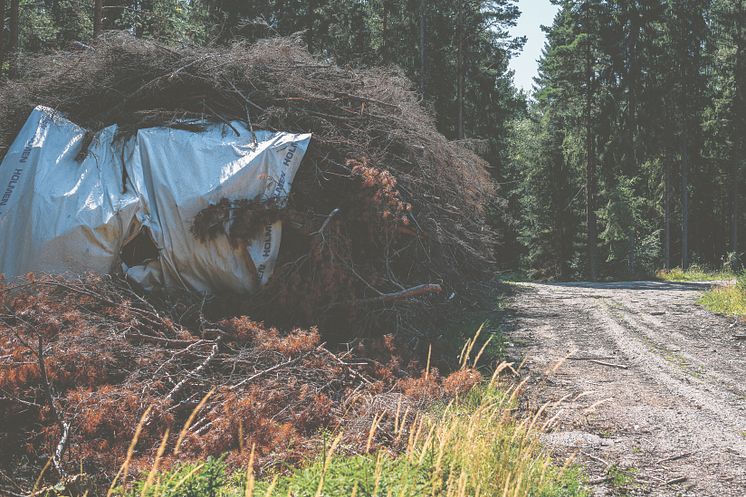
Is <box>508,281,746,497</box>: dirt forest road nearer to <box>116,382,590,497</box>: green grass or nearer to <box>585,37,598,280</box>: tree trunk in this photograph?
<box>116,382,590,497</box>: green grass

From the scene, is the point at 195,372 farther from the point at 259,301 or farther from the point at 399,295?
the point at 399,295

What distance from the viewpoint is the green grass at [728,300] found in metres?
9.36

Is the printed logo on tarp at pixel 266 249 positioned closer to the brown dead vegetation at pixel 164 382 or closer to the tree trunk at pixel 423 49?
the brown dead vegetation at pixel 164 382

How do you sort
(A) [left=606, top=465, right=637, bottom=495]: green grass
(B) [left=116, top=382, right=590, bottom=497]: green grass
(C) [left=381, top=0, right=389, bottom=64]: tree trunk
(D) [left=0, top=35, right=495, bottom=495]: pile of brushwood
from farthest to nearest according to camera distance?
(C) [left=381, top=0, right=389, bottom=64]: tree trunk
(D) [left=0, top=35, right=495, bottom=495]: pile of brushwood
(A) [left=606, top=465, right=637, bottom=495]: green grass
(B) [left=116, top=382, right=590, bottom=497]: green grass

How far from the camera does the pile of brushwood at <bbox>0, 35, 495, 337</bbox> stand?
6.58 meters

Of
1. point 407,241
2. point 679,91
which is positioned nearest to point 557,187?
point 679,91

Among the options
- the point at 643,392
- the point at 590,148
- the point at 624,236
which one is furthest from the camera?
the point at 624,236

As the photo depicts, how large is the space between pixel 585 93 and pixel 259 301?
23694 mm

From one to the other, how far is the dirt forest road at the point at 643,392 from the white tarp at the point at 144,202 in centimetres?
333

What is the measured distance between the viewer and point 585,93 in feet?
87.5

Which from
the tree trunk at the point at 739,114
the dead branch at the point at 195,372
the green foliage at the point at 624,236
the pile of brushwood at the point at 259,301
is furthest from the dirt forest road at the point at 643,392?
the tree trunk at the point at 739,114

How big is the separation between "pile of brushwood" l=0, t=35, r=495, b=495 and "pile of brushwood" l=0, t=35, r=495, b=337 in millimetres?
25

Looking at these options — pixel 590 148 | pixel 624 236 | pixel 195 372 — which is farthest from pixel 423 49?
pixel 195 372

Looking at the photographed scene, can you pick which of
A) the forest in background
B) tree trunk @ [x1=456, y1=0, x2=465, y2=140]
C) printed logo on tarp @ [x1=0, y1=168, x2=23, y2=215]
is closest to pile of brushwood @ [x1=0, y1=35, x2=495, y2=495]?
printed logo on tarp @ [x1=0, y1=168, x2=23, y2=215]
